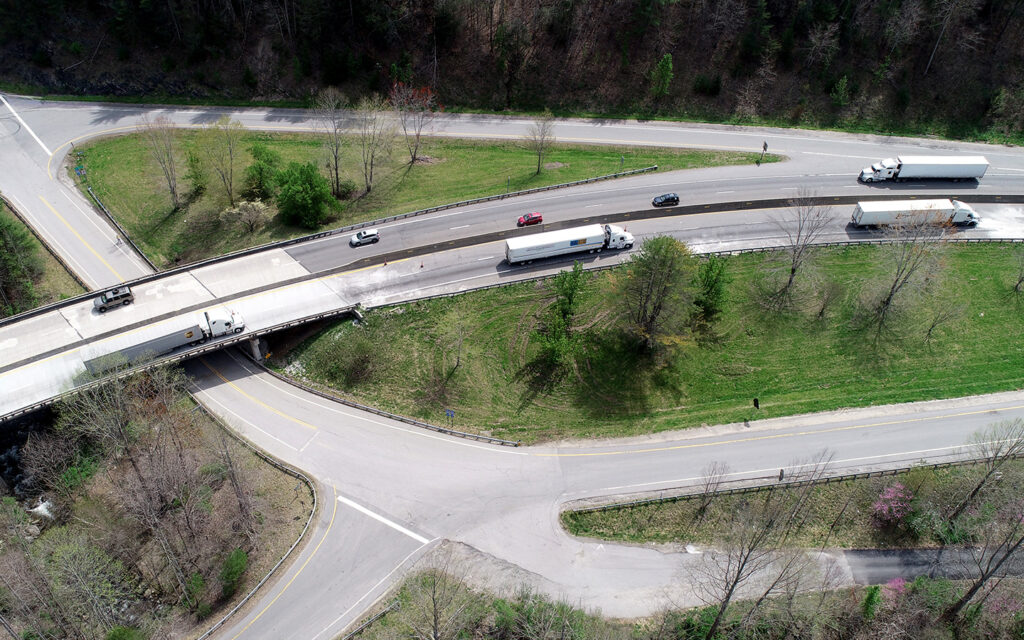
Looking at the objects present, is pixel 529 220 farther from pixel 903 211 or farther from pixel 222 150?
pixel 903 211

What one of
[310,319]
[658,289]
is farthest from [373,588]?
[658,289]

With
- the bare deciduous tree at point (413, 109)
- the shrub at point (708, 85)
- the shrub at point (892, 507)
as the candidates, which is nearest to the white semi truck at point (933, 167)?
the shrub at point (708, 85)

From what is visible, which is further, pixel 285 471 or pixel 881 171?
pixel 881 171

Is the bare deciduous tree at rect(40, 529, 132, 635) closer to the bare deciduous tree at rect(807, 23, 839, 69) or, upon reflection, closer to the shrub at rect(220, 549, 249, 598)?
the shrub at rect(220, 549, 249, 598)

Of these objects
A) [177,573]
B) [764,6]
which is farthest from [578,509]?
[764,6]

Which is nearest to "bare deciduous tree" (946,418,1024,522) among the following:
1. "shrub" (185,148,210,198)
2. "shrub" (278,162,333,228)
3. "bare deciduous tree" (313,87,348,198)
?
"shrub" (278,162,333,228)

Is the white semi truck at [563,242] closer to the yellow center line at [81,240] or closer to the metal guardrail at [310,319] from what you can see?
the metal guardrail at [310,319]
